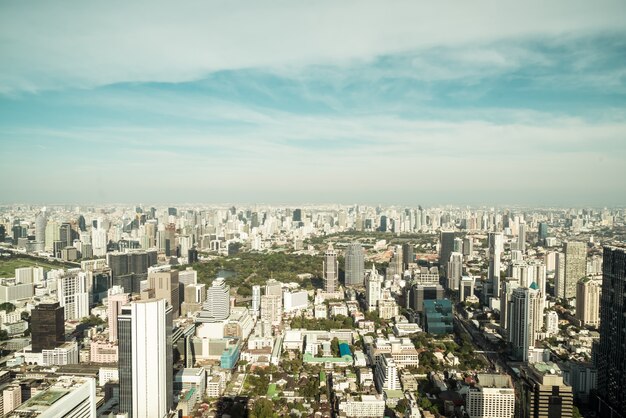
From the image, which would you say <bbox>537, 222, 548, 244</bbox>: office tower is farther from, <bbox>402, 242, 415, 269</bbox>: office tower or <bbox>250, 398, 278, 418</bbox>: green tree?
<bbox>250, 398, 278, 418</bbox>: green tree

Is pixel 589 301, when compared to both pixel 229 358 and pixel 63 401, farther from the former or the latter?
pixel 63 401

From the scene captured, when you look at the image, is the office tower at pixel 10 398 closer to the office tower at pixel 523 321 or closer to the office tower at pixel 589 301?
the office tower at pixel 523 321

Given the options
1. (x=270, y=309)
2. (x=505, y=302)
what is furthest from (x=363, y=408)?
(x=505, y=302)

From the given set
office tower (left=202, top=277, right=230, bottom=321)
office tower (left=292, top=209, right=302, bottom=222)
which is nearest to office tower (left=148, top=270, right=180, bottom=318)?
office tower (left=202, top=277, right=230, bottom=321)

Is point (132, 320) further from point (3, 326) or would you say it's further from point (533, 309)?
point (533, 309)

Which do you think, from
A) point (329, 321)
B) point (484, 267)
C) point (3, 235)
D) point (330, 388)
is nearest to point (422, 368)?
point (330, 388)
